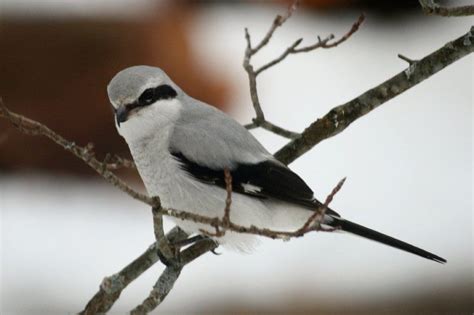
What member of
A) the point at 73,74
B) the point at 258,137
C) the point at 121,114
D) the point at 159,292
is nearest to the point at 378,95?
the point at 121,114

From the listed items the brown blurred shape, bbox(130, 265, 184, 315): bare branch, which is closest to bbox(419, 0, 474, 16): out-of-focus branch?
bbox(130, 265, 184, 315): bare branch

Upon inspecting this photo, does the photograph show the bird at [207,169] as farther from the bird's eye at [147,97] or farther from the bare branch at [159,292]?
the bare branch at [159,292]

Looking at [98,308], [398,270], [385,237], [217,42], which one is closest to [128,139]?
[98,308]

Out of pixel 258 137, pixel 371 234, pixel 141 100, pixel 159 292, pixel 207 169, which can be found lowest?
pixel 159 292

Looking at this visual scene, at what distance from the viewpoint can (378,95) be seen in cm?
271

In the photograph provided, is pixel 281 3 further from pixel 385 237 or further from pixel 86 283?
pixel 385 237

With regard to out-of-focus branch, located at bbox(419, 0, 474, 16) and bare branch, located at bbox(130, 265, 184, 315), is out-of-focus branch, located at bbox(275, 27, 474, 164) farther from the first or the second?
bare branch, located at bbox(130, 265, 184, 315)

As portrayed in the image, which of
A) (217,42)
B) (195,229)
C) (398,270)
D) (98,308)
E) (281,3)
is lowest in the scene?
(98,308)

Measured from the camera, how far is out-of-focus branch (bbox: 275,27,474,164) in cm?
255

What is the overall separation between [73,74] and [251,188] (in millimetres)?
2738

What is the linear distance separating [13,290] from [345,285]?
1.62m

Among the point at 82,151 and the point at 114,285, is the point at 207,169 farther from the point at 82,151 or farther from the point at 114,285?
the point at 82,151

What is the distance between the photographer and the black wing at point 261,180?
8.75 feet

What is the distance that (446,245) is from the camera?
13.4ft
